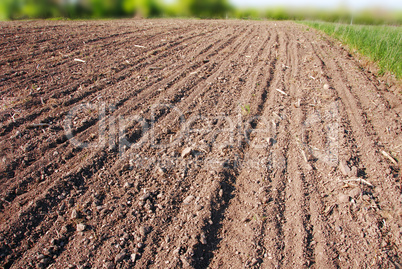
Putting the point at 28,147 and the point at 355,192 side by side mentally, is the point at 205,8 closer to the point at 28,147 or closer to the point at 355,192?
the point at 28,147

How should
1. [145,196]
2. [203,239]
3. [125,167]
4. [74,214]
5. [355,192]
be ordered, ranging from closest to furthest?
[203,239], [74,214], [145,196], [355,192], [125,167]

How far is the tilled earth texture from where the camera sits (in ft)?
6.61

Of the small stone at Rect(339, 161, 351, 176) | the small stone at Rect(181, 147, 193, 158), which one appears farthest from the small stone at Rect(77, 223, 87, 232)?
the small stone at Rect(339, 161, 351, 176)

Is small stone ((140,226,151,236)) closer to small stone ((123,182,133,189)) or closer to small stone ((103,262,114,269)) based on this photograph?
small stone ((103,262,114,269))

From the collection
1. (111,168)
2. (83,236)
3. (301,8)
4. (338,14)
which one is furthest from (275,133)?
(301,8)

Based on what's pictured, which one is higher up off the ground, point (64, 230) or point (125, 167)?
point (125, 167)

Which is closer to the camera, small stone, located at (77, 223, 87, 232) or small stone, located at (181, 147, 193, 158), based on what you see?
small stone, located at (77, 223, 87, 232)

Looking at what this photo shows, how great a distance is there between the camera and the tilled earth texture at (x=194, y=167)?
79.4 inches

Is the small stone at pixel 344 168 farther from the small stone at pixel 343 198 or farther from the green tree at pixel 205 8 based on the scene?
the green tree at pixel 205 8

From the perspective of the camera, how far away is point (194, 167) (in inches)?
113

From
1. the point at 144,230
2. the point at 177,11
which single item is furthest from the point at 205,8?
the point at 144,230

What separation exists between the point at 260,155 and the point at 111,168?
1.68m

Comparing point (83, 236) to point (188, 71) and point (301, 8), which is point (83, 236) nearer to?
point (188, 71)

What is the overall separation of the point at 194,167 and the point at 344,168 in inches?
65.0
